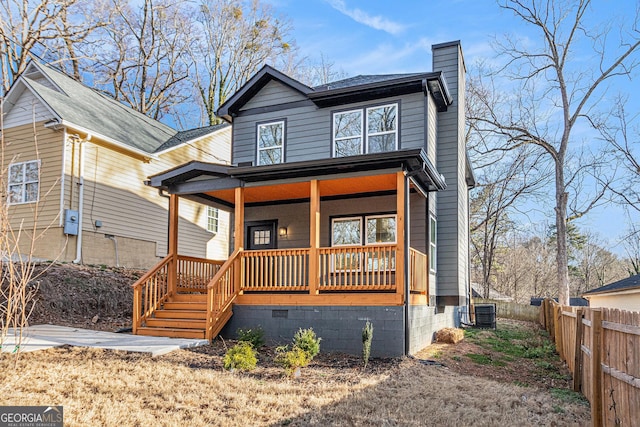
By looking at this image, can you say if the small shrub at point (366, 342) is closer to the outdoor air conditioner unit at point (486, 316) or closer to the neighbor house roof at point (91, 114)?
the outdoor air conditioner unit at point (486, 316)

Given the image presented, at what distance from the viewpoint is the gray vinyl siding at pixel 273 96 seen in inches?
524

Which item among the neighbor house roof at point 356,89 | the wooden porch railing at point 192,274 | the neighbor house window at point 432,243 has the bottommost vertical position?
the wooden porch railing at point 192,274

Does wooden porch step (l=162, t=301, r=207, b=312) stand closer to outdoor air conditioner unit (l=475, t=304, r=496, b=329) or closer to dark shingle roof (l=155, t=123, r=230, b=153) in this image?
dark shingle roof (l=155, t=123, r=230, b=153)

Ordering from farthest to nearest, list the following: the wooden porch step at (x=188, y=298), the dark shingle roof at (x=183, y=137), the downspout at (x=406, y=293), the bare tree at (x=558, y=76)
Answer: the bare tree at (x=558, y=76)
the dark shingle roof at (x=183, y=137)
the wooden porch step at (x=188, y=298)
the downspout at (x=406, y=293)

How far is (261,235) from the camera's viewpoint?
13.6m

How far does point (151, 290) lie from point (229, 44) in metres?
23.0

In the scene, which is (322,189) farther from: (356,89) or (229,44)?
(229,44)

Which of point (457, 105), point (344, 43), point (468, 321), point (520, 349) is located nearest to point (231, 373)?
point (520, 349)

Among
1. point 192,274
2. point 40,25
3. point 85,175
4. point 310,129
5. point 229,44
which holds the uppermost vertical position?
point 229,44

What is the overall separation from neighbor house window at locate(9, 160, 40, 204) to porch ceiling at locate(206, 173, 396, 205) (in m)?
6.79

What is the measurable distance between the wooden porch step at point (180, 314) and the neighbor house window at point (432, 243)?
5.44 meters

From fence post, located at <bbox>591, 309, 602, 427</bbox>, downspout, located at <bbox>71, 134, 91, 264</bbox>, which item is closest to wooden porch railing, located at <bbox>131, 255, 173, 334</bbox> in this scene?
downspout, located at <bbox>71, 134, 91, 264</bbox>

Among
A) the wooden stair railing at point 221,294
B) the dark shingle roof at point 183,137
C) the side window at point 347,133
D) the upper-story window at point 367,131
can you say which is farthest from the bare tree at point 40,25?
the wooden stair railing at point 221,294

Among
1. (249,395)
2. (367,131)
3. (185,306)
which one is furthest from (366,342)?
(367,131)
